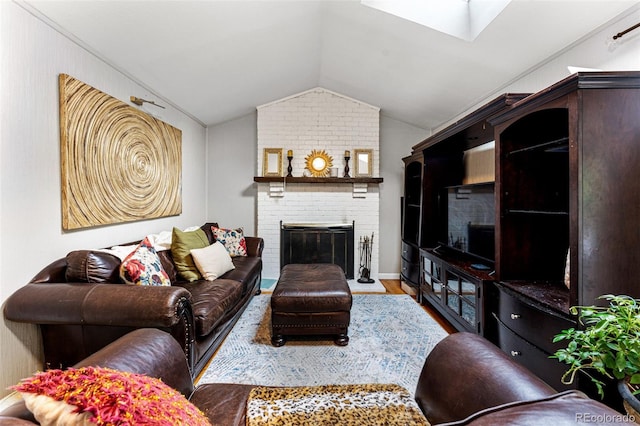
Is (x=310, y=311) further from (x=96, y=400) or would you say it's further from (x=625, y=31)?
(x=625, y=31)

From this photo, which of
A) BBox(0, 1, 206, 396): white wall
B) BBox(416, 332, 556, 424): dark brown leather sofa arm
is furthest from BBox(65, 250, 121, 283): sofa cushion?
BBox(416, 332, 556, 424): dark brown leather sofa arm

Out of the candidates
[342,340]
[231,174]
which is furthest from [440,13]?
[231,174]

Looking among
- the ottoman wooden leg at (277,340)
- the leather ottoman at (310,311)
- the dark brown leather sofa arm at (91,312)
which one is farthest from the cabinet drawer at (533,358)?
the dark brown leather sofa arm at (91,312)

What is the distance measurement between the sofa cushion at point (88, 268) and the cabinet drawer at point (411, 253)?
316cm

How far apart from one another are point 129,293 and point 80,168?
1172 mm

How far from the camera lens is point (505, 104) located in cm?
204

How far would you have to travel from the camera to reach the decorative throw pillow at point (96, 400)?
1.90ft

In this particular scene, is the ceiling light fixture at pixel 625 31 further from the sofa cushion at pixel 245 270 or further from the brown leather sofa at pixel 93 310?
the sofa cushion at pixel 245 270

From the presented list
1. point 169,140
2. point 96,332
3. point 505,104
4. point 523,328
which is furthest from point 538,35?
point 169,140

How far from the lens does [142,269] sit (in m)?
2.06

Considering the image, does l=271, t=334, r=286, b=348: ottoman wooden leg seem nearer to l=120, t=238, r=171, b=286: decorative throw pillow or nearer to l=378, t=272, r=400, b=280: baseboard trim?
l=120, t=238, r=171, b=286: decorative throw pillow

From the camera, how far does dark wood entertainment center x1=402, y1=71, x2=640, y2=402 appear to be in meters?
1.43

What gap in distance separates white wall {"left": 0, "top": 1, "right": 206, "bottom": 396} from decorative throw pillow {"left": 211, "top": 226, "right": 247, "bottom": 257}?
5.39 feet

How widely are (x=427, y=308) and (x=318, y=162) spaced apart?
2.59m
